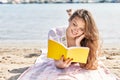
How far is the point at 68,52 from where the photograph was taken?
4.01 metres

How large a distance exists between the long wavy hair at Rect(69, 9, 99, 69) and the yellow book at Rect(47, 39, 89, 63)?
9.5 inches

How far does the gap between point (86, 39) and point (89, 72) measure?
36 centimetres

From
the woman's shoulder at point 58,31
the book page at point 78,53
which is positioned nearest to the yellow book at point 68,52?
the book page at point 78,53

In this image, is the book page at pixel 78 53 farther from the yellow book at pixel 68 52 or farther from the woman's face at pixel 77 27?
the woman's face at pixel 77 27

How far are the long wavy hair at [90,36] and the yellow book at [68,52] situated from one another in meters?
0.24

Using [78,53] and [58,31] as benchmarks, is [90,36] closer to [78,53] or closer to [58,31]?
[78,53]

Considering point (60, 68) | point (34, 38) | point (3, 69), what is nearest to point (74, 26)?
point (60, 68)

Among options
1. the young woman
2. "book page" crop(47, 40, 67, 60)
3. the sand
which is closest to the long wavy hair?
the young woman

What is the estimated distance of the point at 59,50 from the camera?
4039 mm

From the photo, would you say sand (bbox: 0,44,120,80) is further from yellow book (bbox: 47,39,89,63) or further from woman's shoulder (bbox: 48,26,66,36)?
yellow book (bbox: 47,39,89,63)

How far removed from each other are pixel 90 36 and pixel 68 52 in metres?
0.44

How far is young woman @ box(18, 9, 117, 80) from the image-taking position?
429 centimetres

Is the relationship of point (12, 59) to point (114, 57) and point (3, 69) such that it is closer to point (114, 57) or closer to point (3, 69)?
point (3, 69)

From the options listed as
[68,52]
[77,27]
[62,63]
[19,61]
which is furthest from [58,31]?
[19,61]
